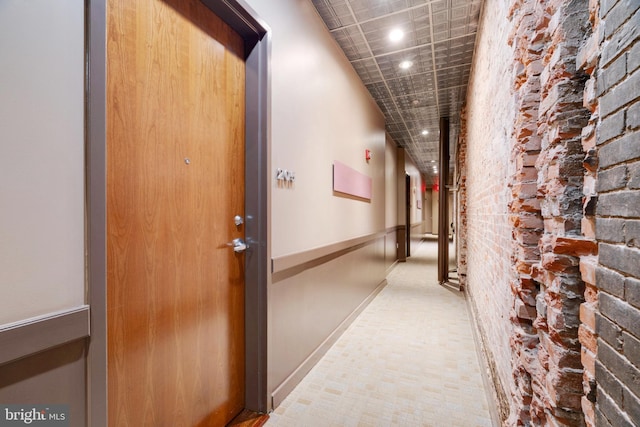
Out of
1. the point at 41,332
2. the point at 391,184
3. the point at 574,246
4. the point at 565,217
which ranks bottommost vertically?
the point at 41,332

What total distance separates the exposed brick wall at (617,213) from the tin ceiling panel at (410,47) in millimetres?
2184

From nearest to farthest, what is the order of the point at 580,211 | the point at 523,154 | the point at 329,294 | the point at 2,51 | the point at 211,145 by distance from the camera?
the point at 2,51, the point at 580,211, the point at 523,154, the point at 211,145, the point at 329,294

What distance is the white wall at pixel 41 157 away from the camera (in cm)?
78

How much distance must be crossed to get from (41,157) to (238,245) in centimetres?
106

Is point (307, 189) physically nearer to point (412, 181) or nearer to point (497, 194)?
point (497, 194)

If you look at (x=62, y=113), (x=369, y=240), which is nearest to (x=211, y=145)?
(x=62, y=113)

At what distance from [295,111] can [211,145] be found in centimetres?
84

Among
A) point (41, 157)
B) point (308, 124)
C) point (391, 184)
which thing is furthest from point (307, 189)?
point (391, 184)

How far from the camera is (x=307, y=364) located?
2365mm

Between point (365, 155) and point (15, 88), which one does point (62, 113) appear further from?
point (365, 155)

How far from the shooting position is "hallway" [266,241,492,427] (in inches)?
72.9

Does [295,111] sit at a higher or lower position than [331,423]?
higher

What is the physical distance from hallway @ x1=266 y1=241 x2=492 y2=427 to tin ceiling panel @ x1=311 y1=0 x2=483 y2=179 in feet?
10.8

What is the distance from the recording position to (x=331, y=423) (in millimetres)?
1787
